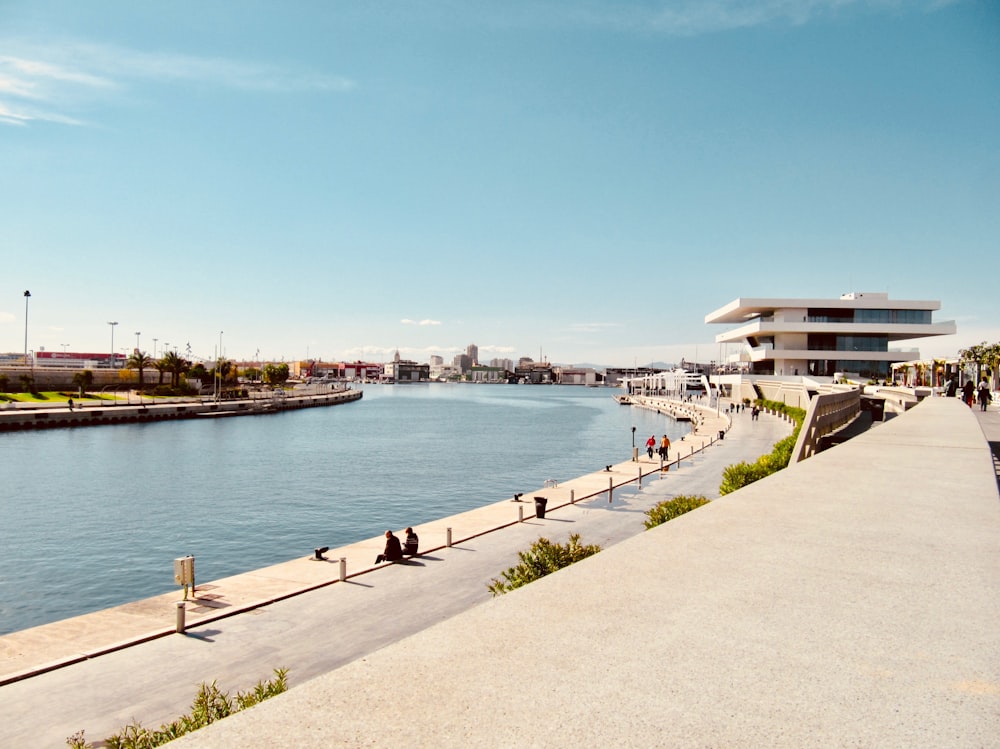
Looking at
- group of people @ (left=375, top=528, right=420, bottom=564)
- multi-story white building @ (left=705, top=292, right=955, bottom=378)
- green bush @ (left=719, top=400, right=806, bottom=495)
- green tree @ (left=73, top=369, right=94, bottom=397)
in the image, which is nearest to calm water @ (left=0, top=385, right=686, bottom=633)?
group of people @ (left=375, top=528, right=420, bottom=564)

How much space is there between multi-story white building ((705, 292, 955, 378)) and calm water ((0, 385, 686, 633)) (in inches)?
1096

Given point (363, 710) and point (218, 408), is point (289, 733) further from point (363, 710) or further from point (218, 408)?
point (218, 408)

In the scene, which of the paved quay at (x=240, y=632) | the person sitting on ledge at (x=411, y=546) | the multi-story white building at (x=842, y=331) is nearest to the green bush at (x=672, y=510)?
the paved quay at (x=240, y=632)

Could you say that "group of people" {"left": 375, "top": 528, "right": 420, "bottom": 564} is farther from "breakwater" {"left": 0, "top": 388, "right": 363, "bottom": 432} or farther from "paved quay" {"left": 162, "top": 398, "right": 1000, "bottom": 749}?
"breakwater" {"left": 0, "top": 388, "right": 363, "bottom": 432}

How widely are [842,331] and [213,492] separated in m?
93.5

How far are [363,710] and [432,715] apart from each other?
0.42 meters

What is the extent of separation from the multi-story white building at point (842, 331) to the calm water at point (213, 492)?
91.3 feet

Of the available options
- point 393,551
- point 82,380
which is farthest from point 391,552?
point 82,380

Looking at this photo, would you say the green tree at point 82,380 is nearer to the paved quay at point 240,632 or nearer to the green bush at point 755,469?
the paved quay at point 240,632

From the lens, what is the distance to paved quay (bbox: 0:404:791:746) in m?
12.9

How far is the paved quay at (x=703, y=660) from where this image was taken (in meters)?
3.97

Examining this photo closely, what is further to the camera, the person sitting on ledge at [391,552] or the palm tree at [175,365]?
the palm tree at [175,365]

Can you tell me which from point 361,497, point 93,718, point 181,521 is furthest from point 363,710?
point 361,497

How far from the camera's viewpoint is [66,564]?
91.1 feet
